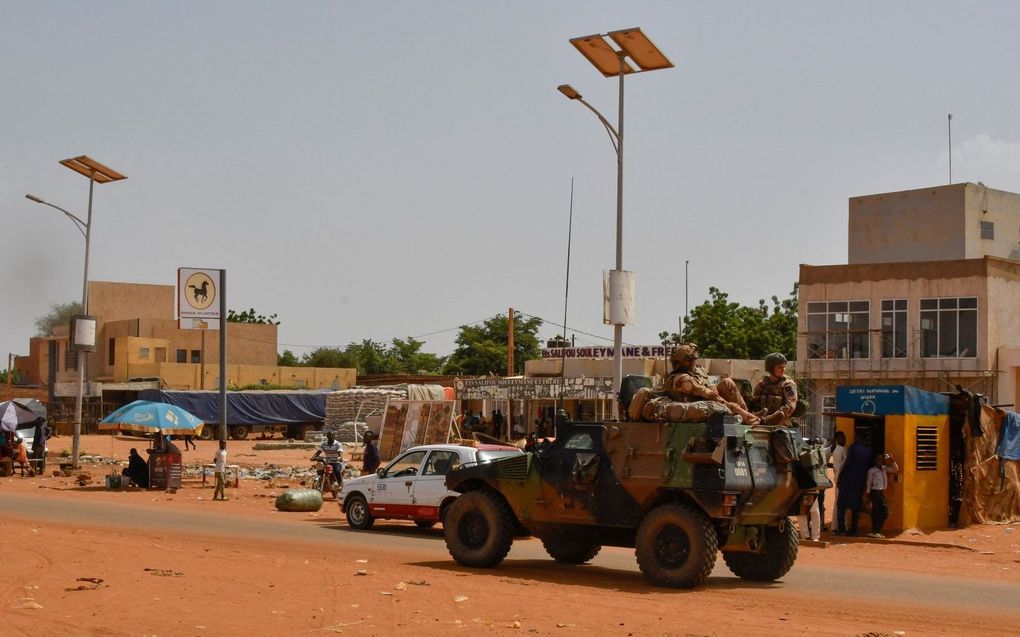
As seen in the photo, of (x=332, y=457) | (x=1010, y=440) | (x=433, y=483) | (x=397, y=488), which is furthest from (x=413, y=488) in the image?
(x=1010, y=440)

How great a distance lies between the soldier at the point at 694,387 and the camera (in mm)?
13383

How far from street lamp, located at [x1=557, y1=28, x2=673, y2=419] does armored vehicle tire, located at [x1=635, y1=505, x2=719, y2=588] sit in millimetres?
8111

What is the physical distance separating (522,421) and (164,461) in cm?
2782

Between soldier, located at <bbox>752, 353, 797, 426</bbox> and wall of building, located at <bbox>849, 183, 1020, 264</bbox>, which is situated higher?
wall of building, located at <bbox>849, 183, 1020, 264</bbox>

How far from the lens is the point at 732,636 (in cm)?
1001

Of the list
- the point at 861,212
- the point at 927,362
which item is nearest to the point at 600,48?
the point at 927,362

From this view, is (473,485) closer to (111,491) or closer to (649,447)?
(649,447)

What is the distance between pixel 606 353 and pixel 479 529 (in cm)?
4785

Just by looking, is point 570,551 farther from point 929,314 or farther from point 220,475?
point 929,314

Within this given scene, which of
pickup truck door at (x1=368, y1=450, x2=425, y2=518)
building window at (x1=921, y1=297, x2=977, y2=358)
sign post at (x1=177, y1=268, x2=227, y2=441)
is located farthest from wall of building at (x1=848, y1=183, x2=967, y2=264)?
pickup truck door at (x1=368, y1=450, x2=425, y2=518)

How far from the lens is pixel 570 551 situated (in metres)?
15.3

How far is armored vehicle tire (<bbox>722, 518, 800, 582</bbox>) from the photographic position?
46.1 feet

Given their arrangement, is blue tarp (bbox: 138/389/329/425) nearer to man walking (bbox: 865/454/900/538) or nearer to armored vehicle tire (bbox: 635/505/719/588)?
man walking (bbox: 865/454/900/538)

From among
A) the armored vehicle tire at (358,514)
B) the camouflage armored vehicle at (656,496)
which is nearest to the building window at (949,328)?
the armored vehicle tire at (358,514)
